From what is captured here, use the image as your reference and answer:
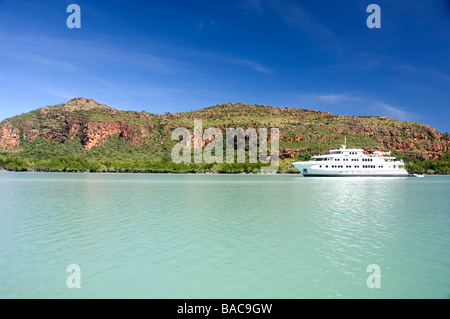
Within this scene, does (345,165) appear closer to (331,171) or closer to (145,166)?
(331,171)

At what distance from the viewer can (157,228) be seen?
48.0 ft

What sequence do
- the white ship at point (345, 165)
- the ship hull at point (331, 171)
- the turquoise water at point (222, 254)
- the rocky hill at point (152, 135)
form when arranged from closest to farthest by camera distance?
the turquoise water at point (222, 254), the ship hull at point (331, 171), the white ship at point (345, 165), the rocky hill at point (152, 135)

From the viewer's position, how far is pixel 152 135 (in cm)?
14800

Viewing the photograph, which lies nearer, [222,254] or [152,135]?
[222,254]

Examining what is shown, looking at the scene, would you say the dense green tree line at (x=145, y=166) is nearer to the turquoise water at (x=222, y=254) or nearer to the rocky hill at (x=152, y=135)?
the rocky hill at (x=152, y=135)

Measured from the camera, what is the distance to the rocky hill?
129m

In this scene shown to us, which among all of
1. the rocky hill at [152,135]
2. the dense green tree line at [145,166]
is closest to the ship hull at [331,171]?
the dense green tree line at [145,166]

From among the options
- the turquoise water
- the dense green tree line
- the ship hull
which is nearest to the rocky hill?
the dense green tree line

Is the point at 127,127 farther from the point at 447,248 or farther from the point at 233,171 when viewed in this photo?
the point at 447,248

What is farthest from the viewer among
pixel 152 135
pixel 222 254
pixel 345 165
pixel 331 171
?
pixel 152 135

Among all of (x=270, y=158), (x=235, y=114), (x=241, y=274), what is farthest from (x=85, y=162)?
(x=241, y=274)

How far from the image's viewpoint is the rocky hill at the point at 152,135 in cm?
12862

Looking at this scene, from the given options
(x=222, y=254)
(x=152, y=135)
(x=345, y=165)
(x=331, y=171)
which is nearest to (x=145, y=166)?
(x=152, y=135)

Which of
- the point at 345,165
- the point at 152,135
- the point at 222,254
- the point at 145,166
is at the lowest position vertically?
the point at 222,254
